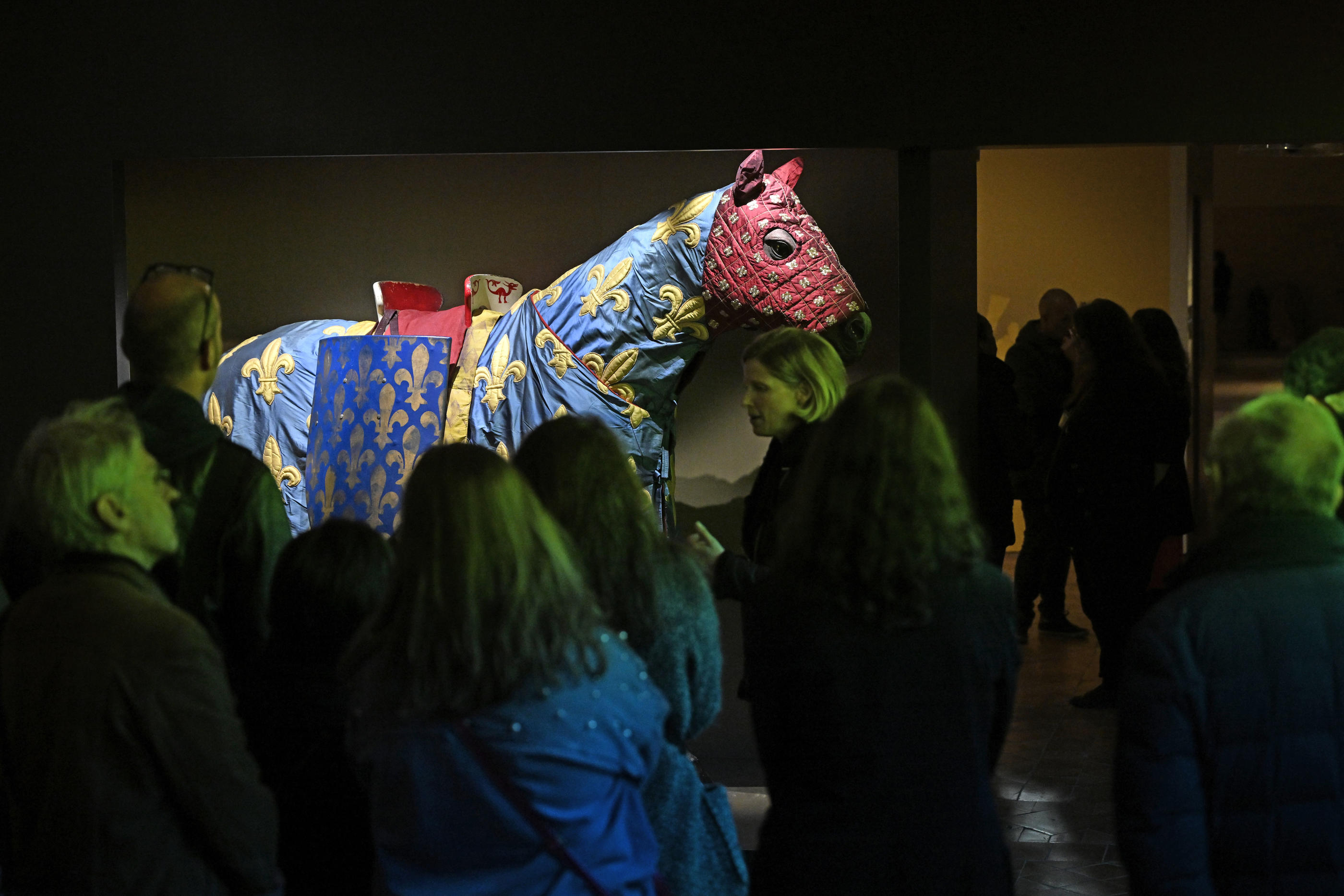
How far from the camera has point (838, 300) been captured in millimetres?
4141

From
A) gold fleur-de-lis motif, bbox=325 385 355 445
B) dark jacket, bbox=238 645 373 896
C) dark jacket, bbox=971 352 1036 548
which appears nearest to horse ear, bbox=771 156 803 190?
dark jacket, bbox=971 352 1036 548

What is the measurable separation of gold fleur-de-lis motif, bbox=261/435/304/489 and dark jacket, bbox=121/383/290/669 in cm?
227

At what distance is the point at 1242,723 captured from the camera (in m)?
2.07

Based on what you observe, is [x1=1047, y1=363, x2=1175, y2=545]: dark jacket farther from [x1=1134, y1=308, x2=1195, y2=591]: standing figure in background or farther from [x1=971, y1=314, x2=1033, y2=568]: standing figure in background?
[x1=971, y1=314, x2=1033, y2=568]: standing figure in background

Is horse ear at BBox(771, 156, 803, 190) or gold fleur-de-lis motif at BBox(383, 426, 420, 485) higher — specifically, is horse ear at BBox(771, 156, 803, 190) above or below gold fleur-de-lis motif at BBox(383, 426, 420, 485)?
above

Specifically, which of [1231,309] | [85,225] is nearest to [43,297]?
[85,225]

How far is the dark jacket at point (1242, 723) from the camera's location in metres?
2.04

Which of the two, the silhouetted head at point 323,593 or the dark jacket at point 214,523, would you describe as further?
the dark jacket at point 214,523

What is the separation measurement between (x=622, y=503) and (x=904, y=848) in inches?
27.8

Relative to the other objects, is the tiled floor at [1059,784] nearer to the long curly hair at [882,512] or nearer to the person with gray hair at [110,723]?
the long curly hair at [882,512]

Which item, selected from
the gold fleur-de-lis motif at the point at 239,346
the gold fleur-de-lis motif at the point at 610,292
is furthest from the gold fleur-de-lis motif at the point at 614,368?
the gold fleur-de-lis motif at the point at 239,346

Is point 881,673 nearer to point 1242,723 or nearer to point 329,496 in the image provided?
point 1242,723

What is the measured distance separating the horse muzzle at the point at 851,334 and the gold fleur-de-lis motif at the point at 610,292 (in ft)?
2.09

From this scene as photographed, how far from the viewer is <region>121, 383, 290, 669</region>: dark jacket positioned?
8.19 feet
